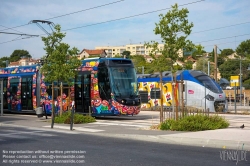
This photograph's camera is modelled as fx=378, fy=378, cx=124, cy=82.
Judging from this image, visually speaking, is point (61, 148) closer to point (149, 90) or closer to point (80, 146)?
point (80, 146)

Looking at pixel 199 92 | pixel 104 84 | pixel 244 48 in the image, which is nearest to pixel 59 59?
pixel 104 84

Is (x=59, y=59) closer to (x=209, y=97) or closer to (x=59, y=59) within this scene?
(x=59, y=59)

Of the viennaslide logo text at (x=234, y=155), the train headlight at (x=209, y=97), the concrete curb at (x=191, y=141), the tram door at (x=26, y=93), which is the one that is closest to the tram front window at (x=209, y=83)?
the train headlight at (x=209, y=97)

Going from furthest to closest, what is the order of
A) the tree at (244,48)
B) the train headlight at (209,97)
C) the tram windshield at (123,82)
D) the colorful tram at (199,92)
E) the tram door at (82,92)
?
the tree at (244,48) → the colorful tram at (199,92) → the train headlight at (209,97) → the tram door at (82,92) → the tram windshield at (123,82)

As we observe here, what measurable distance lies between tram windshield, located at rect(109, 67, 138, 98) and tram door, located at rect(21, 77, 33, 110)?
806cm

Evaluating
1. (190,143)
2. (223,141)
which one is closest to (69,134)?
(190,143)

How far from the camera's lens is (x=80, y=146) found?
40.6 ft

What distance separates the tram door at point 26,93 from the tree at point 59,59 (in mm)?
5876

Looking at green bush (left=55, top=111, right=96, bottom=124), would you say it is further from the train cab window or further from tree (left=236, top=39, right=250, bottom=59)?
tree (left=236, top=39, right=250, bottom=59)

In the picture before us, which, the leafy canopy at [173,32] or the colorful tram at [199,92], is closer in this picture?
the leafy canopy at [173,32]

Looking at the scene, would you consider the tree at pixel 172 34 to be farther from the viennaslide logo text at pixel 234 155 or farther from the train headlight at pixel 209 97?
the train headlight at pixel 209 97

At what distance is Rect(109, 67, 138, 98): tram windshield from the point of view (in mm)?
21734

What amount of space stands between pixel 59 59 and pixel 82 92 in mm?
2962

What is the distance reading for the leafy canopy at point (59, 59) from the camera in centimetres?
2116
